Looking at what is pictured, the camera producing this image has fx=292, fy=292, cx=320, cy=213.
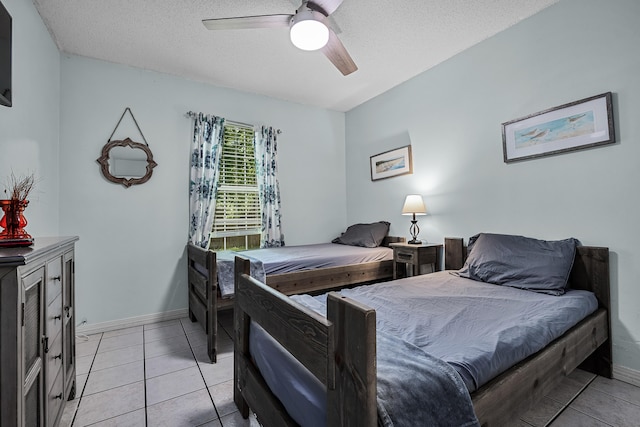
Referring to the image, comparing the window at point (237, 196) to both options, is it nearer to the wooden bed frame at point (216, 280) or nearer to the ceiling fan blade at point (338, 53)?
the wooden bed frame at point (216, 280)

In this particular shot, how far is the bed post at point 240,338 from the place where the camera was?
1511 mm

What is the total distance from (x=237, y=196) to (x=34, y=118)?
1.89m

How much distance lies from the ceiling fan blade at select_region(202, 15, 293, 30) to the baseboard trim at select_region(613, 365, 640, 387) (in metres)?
3.20

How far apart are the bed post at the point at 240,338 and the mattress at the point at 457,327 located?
76 mm

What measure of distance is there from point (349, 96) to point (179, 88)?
2.08 m

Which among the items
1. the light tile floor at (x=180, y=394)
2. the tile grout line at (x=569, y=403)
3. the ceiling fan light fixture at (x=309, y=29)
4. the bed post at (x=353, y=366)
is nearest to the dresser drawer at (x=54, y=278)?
the light tile floor at (x=180, y=394)

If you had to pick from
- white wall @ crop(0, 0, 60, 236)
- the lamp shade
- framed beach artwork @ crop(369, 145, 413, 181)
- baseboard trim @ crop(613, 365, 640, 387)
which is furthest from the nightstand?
white wall @ crop(0, 0, 60, 236)

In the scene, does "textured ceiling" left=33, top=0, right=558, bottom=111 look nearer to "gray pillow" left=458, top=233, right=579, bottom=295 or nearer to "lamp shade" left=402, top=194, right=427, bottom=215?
"lamp shade" left=402, top=194, right=427, bottom=215

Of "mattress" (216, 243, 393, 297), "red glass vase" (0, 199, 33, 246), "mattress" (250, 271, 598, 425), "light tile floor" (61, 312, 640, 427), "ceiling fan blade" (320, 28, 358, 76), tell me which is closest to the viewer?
"mattress" (250, 271, 598, 425)

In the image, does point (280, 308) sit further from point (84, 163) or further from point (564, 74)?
point (84, 163)

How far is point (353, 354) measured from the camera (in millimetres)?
761

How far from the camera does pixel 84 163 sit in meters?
2.81

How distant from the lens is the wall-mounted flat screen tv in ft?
4.80

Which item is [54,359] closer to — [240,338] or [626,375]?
[240,338]
